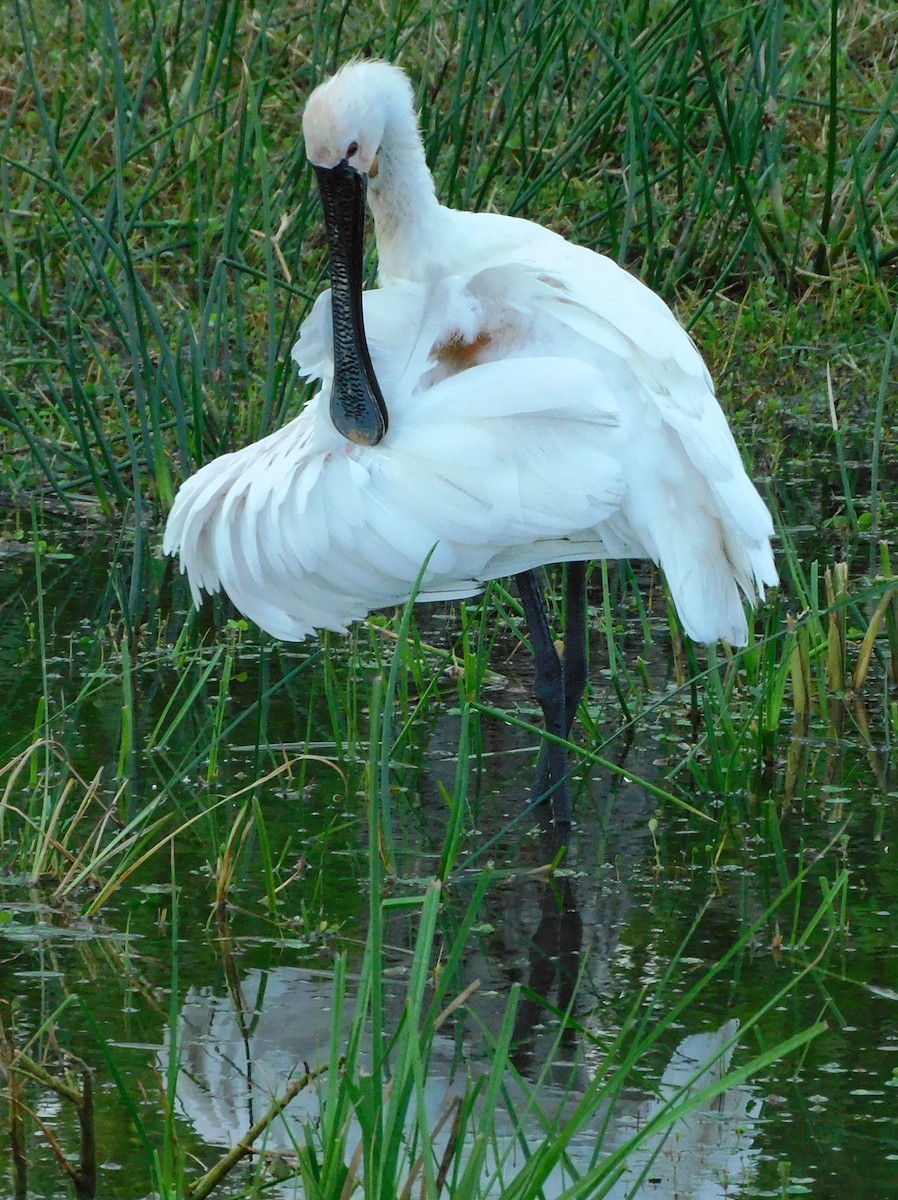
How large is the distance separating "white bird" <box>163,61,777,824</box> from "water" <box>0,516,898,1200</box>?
0.93ft

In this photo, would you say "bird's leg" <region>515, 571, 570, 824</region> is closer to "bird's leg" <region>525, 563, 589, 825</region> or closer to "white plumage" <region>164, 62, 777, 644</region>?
"bird's leg" <region>525, 563, 589, 825</region>

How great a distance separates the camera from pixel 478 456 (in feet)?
12.9

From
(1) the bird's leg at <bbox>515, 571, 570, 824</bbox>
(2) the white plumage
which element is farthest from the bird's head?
(1) the bird's leg at <bbox>515, 571, 570, 824</bbox>

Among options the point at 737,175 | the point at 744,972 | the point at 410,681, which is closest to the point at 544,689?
the point at 410,681

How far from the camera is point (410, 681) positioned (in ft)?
17.1

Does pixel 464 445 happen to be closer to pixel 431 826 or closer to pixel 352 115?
pixel 431 826

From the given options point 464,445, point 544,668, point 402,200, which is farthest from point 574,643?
point 402,200

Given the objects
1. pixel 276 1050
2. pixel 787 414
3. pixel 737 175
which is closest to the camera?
pixel 276 1050

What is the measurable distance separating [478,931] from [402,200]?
1.74 metres

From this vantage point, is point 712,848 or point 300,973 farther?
point 712,848

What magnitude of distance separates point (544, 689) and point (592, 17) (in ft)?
7.91

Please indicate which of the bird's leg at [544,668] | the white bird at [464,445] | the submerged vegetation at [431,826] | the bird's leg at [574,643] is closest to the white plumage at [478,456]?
the white bird at [464,445]

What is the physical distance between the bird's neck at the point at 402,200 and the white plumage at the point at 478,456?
0.04 ft

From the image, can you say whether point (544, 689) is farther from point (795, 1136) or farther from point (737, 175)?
point (737, 175)
